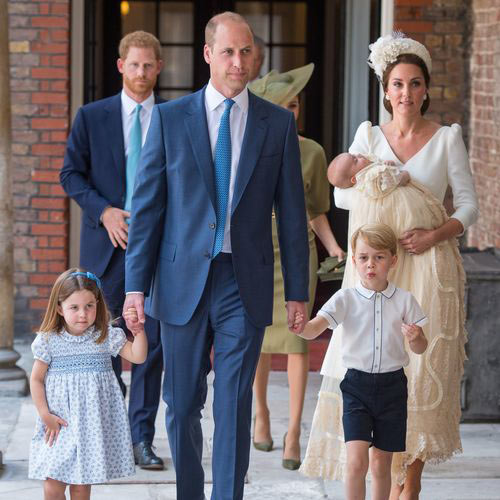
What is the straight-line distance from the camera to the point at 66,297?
167 inches

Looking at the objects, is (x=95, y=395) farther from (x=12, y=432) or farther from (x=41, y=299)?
(x=41, y=299)

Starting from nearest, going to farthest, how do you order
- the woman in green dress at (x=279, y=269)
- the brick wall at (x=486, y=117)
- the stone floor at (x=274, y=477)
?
the stone floor at (x=274, y=477), the woman in green dress at (x=279, y=269), the brick wall at (x=486, y=117)

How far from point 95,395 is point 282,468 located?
151 centimetres

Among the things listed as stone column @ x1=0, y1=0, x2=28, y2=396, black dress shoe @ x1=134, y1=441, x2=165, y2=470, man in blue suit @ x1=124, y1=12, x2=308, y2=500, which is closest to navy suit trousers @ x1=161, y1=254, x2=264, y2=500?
man in blue suit @ x1=124, y1=12, x2=308, y2=500

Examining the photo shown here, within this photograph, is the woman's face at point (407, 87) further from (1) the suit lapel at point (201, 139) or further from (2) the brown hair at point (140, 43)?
(2) the brown hair at point (140, 43)

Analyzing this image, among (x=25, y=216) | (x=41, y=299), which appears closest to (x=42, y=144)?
(x=25, y=216)

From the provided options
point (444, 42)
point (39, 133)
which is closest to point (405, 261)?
point (444, 42)

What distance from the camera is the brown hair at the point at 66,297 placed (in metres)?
4.25

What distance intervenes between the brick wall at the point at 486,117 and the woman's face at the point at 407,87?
9.20 ft

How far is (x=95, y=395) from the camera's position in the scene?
4.30 m

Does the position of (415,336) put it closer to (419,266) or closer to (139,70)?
(419,266)

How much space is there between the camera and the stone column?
691 centimetres

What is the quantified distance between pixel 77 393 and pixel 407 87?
1.73 m

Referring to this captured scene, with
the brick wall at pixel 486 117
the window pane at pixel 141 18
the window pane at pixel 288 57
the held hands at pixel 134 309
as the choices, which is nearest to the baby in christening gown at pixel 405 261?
the held hands at pixel 134 309
